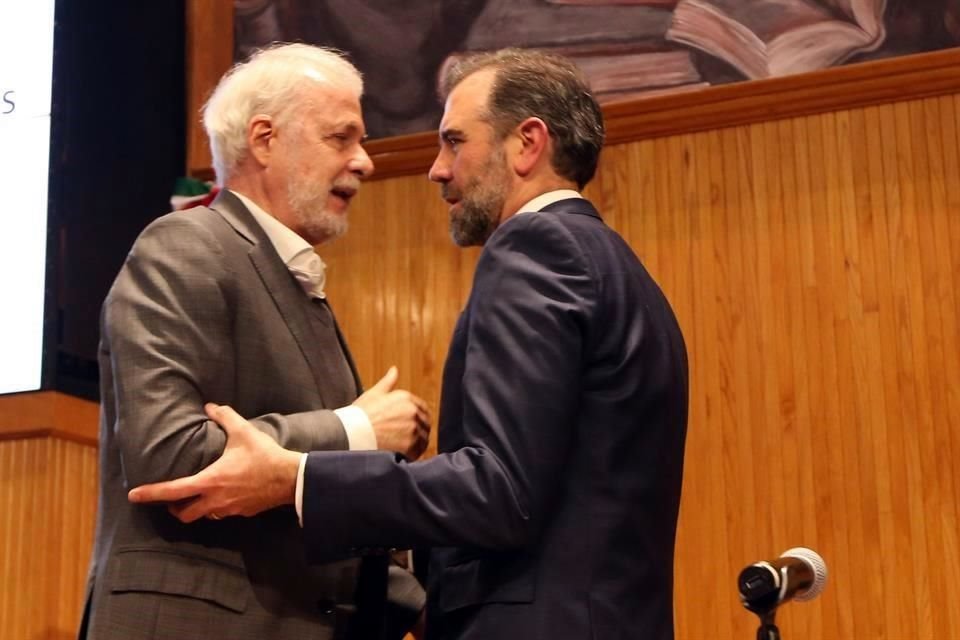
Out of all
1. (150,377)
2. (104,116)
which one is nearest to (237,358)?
(150,377)

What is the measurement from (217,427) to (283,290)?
1.18 feet

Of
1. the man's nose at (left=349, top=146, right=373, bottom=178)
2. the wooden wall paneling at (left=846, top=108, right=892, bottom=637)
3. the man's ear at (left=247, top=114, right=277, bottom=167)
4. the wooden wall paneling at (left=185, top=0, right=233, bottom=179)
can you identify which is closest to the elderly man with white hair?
the man's ear at (left=247, top=114, right=277, bottom=167)

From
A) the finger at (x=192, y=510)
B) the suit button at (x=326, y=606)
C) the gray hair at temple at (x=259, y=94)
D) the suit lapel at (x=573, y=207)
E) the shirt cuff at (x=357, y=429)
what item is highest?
the gray hair at temple at (x=259, y=94)

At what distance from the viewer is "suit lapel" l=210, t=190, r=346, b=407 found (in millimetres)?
2479

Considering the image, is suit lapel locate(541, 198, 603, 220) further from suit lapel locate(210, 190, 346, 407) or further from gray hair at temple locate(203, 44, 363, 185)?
gray hair at temple locate(203, 44, 363, 185)

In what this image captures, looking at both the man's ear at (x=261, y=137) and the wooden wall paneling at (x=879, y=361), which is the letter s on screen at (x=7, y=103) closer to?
the man's ear at (x=261, y=137)

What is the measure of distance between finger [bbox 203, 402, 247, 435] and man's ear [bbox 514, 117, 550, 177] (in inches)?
26.8

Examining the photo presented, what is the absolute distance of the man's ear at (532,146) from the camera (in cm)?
248

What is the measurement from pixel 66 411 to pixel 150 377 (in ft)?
6.26

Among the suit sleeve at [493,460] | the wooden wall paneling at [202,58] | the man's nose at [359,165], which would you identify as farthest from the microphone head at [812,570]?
the wooden wall paneling at [202,58]

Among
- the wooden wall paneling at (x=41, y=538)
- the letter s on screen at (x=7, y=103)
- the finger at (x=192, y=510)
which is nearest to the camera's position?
the finger at (x=192, y=510)

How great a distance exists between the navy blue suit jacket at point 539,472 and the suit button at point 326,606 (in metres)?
0.27

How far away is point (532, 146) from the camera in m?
2.48

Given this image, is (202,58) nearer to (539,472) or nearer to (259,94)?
(259,94)
